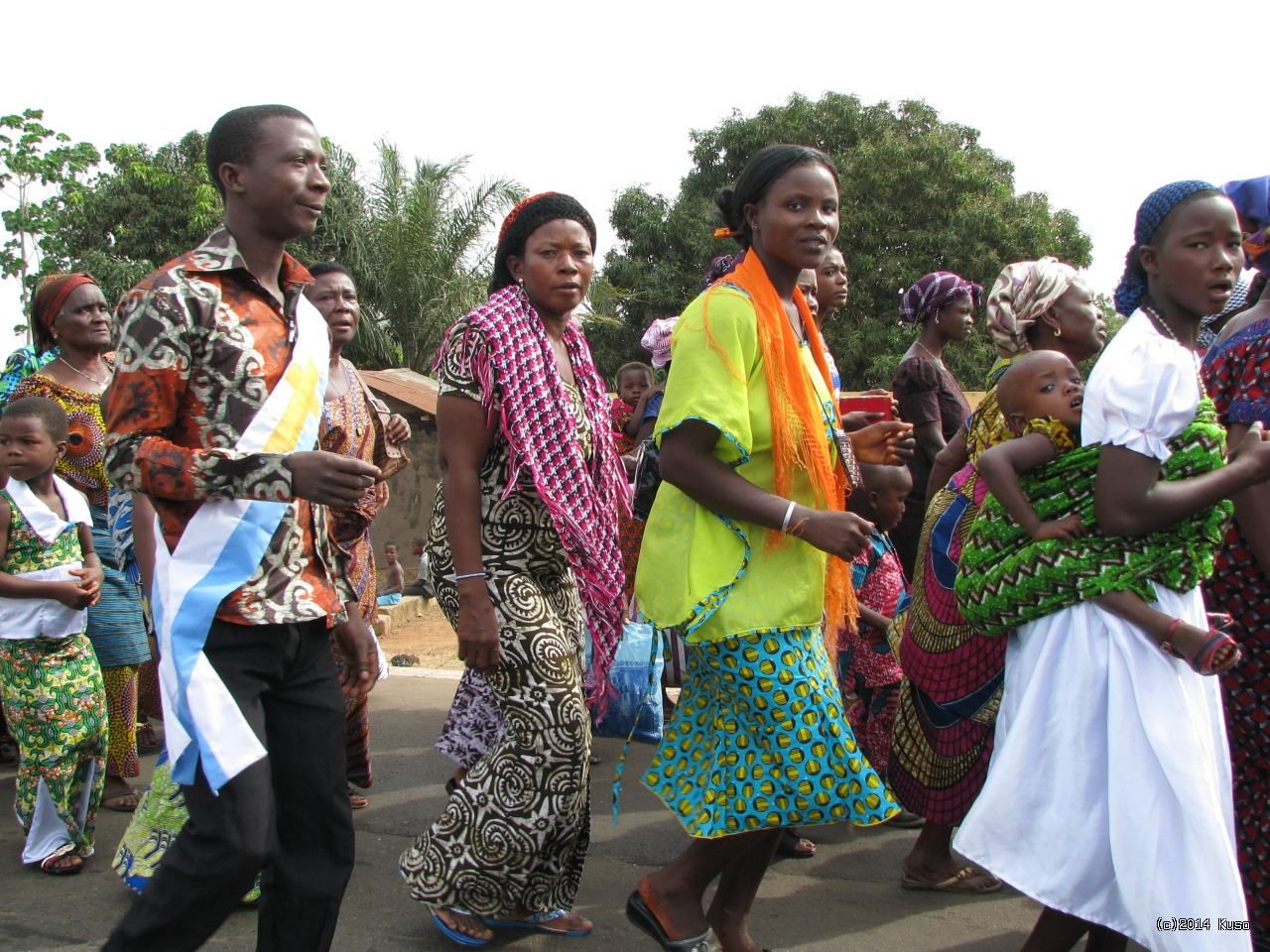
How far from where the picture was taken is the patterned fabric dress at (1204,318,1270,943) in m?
2.96

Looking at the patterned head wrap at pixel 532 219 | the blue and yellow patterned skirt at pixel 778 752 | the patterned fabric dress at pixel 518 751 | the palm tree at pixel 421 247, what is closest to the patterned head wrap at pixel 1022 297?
the patterned head wrap at pixel 532 219

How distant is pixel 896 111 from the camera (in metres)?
22.0

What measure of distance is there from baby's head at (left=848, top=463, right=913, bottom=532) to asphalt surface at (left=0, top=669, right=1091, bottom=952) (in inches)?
51.9

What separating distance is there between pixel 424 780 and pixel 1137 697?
334 cm

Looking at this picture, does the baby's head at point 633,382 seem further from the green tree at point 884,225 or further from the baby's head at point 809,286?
the green tree at point 884,225

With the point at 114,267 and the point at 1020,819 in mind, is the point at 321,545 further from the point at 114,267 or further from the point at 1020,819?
the point at 114,267

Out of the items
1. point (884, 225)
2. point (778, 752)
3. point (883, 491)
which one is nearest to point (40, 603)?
point (778, 752)

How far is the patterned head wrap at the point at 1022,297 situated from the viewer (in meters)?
3.66

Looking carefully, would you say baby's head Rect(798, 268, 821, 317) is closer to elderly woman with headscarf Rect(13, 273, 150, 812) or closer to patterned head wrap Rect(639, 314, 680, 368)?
patterned head wrap Rect(639, 314, 680, 368)

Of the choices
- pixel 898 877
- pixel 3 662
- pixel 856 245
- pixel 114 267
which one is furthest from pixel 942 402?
pixel 114 267

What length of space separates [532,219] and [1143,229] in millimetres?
1758

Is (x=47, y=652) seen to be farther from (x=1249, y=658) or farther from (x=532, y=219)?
(x=1249, y=658)

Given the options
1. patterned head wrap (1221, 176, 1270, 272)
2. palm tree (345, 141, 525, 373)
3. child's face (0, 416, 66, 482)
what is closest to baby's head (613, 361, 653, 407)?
child's face (0, 416, 66, 482)

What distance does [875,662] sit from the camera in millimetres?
4398
